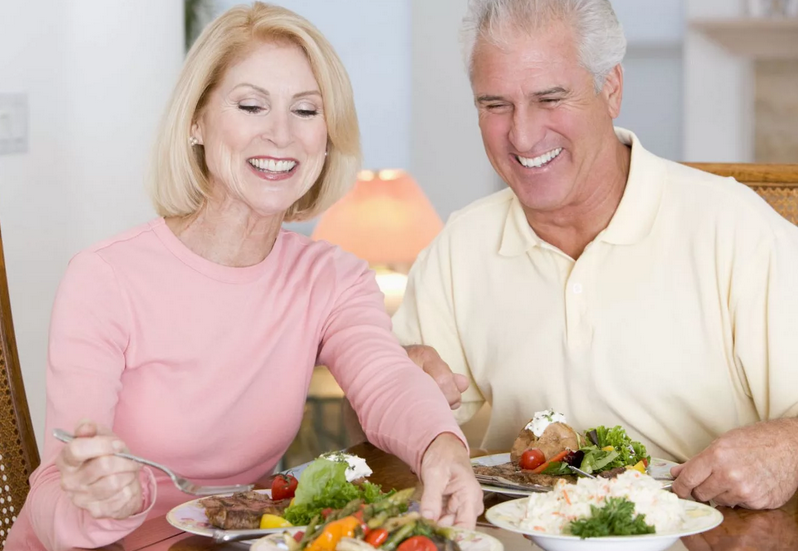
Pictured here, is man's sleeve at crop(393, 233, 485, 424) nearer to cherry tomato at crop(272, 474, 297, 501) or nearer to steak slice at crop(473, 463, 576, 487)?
steak slice at crop(473, 463, 576, 487)

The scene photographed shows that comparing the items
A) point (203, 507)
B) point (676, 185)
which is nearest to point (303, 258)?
point (203, 507)

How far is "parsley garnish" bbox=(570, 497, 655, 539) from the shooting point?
1.22 metres

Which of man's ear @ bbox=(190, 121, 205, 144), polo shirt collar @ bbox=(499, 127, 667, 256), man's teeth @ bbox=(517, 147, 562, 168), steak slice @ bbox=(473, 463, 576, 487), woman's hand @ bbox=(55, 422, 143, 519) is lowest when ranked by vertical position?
steak slice @ bbox=(473, 463, 576, 487)

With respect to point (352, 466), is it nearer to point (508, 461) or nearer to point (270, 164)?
point (508, 461)

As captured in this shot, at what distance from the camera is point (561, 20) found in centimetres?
193

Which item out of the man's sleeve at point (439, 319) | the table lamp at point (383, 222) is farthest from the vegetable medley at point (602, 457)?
the table lamp at point (383, 222)

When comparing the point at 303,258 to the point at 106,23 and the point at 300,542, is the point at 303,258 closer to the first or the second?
the point at 300,542

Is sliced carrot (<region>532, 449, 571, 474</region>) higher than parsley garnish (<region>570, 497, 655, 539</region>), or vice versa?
parsley garnish (<region>570, 497, 655, 539</region>)

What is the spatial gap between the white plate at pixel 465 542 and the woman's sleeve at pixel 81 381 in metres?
0.21

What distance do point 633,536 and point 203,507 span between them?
547mm

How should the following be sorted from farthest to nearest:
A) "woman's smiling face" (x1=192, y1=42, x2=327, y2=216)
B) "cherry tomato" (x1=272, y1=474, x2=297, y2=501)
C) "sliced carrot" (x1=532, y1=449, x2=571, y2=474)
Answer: "woman's smiling face" (x1=192, y1=42, x2=327, y2=216) → "sliced carrot" (x1=532, y1=449, x2=571, y2=474) → "cherry tomato" (x1=272, y1=474, x2=297, y2=501)

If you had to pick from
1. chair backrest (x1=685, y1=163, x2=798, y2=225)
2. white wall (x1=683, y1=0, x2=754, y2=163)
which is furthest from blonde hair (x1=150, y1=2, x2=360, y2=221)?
white wall (x1=683, y1=0, x2=754, y2=163)

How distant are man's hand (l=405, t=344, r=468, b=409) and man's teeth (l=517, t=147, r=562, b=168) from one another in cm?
38

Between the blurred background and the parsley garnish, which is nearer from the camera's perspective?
the parsley garnish
